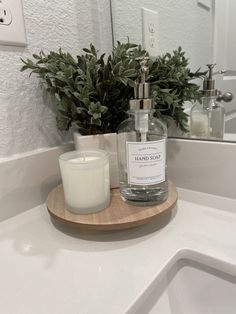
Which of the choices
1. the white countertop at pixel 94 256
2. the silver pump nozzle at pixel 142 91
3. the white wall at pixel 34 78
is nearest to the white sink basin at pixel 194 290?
the white countertop at pixel 94 256

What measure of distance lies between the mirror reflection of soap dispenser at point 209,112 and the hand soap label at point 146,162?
0.59ft

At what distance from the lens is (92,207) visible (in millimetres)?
407

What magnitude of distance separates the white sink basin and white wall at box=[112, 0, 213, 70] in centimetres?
48

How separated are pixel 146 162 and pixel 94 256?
16cm

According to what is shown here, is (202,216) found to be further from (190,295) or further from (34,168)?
(34,168)

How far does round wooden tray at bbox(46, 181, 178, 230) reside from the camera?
37 cm

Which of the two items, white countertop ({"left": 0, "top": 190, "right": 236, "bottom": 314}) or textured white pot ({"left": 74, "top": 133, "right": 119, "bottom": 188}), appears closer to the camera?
white countertop ({"left": 0, "top": 190, "right": 236, "bottom": 314})

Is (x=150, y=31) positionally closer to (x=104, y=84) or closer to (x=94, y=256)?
(x=104, y=84)

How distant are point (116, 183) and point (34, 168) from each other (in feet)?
0.52

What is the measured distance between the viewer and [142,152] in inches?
15.7

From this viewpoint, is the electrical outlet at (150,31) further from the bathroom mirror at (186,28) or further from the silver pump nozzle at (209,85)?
the silver pump nozzle at (209,85)

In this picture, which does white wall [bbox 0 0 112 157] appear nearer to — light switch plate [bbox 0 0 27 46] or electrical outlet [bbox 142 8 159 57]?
light switch plate [bbox 0 0 27 46]

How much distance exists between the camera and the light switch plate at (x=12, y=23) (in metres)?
0.43

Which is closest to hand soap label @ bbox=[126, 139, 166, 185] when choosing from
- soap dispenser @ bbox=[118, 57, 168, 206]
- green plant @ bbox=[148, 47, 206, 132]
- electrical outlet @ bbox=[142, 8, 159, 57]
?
soap dispenser @ bbox=[118, 57, 168, 206]
